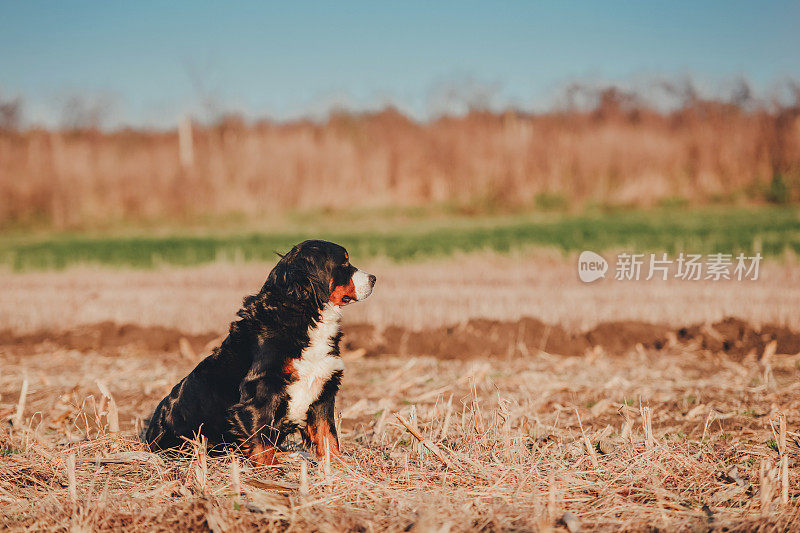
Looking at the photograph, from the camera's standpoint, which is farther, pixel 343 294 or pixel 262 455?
pixel 343 294

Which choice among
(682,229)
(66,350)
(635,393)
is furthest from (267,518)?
(682,229)

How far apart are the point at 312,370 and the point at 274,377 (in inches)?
9.2

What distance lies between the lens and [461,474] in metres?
3.83

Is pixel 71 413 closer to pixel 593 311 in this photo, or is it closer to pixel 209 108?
pixel 593 311

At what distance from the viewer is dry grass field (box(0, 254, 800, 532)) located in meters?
3.45

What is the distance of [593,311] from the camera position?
866 cm

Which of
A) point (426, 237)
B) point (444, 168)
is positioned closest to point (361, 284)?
point (426, 237)

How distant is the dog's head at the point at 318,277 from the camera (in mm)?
4277

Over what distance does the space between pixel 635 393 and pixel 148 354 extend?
5.44 meters

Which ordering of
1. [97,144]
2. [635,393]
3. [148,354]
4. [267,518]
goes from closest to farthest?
[267,518] < [635,393] < [148,354] < [97,144]

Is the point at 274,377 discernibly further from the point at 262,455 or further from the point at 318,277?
the point at 318,277

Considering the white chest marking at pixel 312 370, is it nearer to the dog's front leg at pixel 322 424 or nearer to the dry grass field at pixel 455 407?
the dog's front leg at pixel 322 424

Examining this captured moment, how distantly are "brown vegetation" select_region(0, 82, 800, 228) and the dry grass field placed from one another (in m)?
10.3

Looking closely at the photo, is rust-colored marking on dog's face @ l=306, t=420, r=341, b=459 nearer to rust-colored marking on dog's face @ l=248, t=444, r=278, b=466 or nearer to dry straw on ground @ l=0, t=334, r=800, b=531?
dry straw on ground @ l=0, t=334, r=800, b=531
